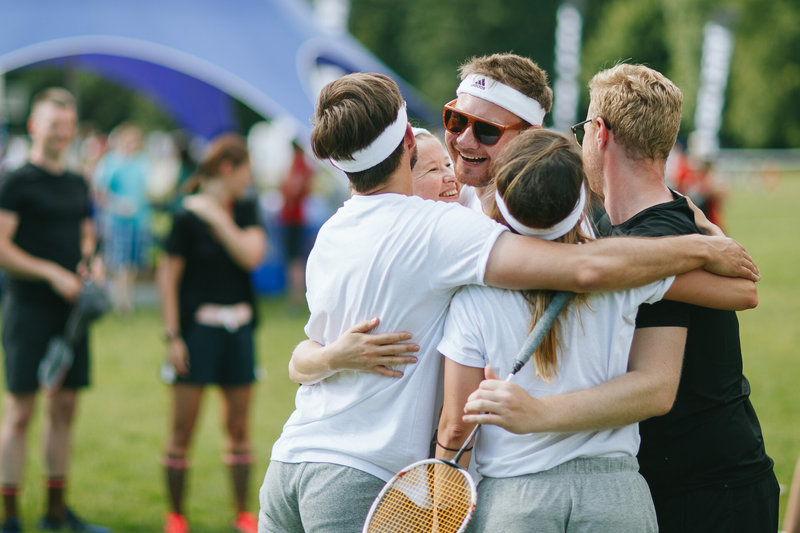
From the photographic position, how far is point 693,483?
8.45 ft

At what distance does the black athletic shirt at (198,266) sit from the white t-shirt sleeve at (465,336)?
3414mm

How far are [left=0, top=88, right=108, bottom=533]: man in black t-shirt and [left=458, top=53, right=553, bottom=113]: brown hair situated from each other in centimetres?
356

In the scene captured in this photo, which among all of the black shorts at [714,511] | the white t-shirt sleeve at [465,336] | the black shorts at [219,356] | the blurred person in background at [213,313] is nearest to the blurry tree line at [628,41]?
the blurred person in background at [213,313]

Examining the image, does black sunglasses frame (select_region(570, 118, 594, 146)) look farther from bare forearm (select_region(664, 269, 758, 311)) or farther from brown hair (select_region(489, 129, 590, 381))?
bare forearm (select_region(664, 269, 758, 311))

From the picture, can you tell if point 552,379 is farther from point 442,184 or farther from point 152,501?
point 152,501

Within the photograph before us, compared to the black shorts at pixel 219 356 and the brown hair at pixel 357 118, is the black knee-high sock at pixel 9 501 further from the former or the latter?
the brown hair at pixel 357 118

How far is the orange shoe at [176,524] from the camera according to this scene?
5.34 meters

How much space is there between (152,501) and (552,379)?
14.8 ft

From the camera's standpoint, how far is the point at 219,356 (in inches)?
212

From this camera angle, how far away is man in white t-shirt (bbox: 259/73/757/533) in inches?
87.0

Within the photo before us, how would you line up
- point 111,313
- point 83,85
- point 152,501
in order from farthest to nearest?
point 83,85, point 111,313, point 152,501

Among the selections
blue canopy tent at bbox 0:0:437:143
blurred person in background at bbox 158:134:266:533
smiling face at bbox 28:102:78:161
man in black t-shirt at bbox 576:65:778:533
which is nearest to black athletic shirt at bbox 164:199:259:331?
blurred person in background at bbox 158:134:266:533

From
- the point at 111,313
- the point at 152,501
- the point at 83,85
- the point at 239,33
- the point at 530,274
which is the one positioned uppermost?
the point at 83,85

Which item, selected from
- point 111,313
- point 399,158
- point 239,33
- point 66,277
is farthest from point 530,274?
point 111,313
